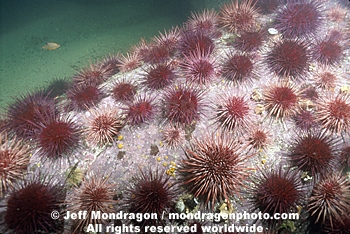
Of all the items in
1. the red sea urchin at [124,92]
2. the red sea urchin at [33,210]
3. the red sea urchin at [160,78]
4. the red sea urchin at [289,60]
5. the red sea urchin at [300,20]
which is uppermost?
the red sea urchin at [300,20]

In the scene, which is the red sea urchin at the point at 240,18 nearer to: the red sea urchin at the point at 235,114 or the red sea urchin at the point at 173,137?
the red sea urchin at the point at 235,114

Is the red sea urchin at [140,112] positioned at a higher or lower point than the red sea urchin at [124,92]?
lower

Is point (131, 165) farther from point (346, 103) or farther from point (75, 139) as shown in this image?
point (346, 103)

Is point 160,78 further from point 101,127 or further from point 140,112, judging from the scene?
point 101,127

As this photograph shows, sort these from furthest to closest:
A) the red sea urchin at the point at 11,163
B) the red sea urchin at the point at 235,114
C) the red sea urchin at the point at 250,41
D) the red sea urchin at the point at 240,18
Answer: the red sea urchin at the point at 240,18, the red sea urchin at the point at 250,41, the red sea urchin at the point at 235,114, the red sea urchin at the point at 11,163

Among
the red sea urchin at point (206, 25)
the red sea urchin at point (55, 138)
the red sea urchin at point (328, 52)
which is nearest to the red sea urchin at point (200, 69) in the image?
the red sea urchin at point (206, 25)

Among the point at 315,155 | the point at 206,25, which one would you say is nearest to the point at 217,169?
the point at 315,155

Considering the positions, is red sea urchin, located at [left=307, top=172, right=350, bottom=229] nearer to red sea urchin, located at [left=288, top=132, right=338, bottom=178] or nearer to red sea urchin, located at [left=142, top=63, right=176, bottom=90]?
red sea urchin, located at [left=288, top=132, right=338, bottom=178]
